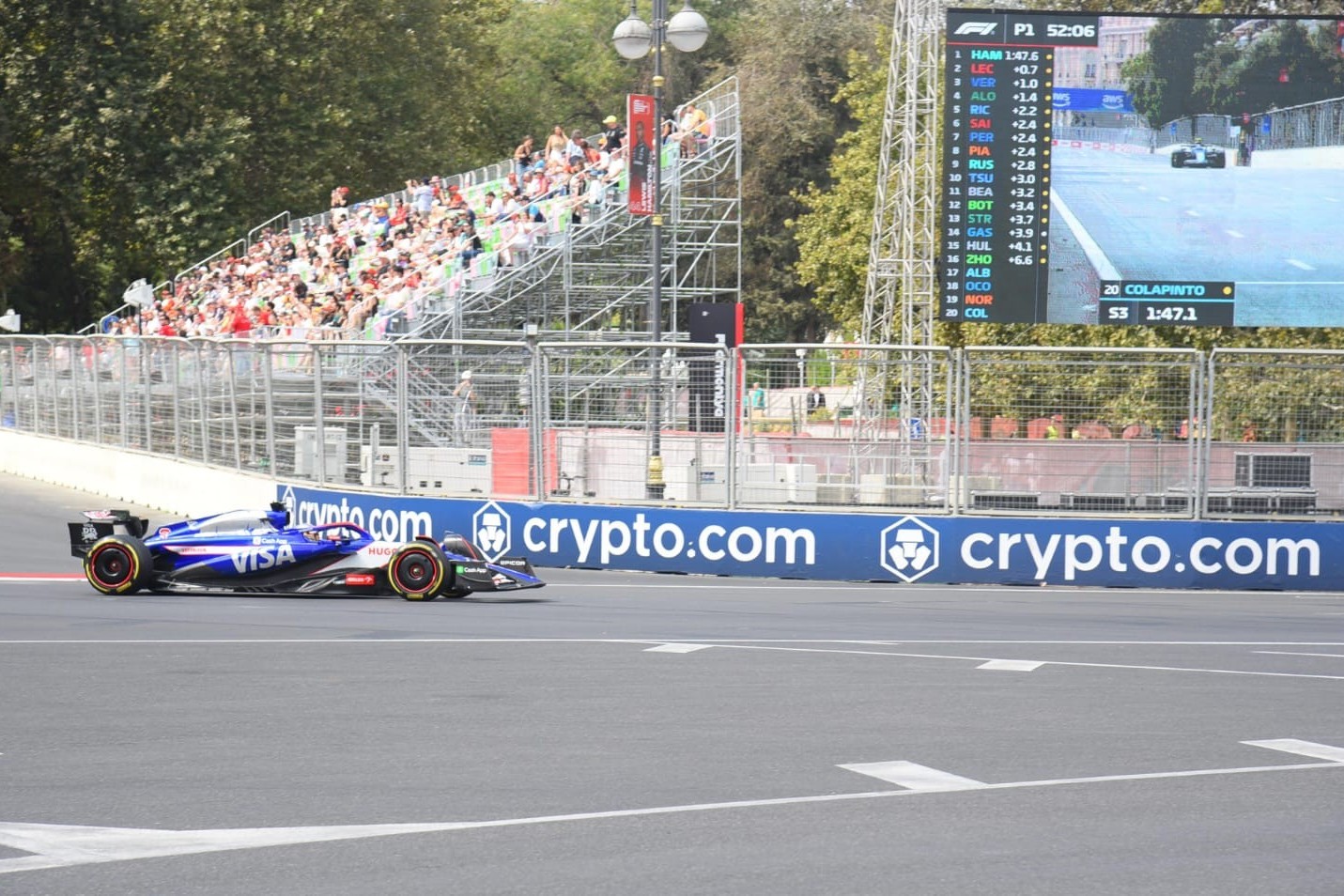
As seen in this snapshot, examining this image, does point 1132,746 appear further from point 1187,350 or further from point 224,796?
point 1187,350

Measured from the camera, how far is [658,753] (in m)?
8.45

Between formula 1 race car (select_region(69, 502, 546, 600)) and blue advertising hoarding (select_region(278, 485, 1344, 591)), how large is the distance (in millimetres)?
3593

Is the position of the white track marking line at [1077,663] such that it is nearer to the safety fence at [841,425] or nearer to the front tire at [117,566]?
the safety fence at [841,425]

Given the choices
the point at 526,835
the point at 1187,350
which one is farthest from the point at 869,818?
the point at 1187,350

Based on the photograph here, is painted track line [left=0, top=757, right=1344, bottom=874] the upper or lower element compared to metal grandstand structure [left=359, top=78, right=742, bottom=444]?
lower

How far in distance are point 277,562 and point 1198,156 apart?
12.8 meters

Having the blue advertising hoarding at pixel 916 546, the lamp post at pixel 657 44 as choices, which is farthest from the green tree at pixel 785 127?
the blue advertising hoarding at pixel 916 546

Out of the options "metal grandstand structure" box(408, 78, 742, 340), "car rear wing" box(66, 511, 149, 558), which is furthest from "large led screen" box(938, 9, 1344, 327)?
"metal grandstand structure" box(408, 78, 742, 340)

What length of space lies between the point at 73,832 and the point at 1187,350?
1290 centimetres

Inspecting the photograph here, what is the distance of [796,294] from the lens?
226 feet

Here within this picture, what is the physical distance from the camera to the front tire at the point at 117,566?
15.1 meters

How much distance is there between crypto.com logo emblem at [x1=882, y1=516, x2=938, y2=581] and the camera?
18109 millimetres

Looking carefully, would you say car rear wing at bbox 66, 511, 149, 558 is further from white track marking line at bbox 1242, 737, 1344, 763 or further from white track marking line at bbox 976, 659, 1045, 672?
white track marking line at bbox 1242, 737, 1344, 763

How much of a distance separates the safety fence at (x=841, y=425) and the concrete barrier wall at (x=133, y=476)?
7.20 ft
